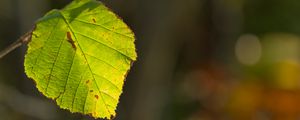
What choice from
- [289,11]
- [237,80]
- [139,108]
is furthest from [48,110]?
[289,11]

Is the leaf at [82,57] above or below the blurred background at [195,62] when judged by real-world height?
above

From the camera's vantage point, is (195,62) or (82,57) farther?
(195,62)

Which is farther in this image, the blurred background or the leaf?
the blurred background

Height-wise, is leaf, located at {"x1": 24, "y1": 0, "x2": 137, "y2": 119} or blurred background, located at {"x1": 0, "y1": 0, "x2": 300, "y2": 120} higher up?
leaf, located at {"x1": 24, "y1": 0, "x2": 137, "y2": 119}

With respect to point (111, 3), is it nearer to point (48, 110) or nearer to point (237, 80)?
point (48, 110)
